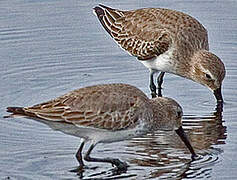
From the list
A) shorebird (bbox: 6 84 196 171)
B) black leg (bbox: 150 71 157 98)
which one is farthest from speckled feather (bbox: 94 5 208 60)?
shorebird (bbox: 6 84 196 171)

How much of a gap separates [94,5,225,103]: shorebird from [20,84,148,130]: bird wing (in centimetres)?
247

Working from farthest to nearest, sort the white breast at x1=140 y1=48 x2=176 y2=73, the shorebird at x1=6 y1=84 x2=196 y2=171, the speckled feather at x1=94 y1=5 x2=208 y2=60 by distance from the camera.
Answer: the speckled feather at x1=94 y1=5 x2=208 y2=60, the white breast at x1=140 y1=48 x2=176 y2=73, the shorebird at x1=6 y1=84 x2=196 y2=171

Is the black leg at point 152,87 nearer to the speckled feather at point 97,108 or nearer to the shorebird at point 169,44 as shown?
the shorebird at point 169,44

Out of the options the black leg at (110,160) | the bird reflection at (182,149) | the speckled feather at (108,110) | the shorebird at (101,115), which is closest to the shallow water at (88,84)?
the bird reflection at (182,149)

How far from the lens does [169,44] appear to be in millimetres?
14781

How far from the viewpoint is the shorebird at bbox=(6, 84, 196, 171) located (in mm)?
11391

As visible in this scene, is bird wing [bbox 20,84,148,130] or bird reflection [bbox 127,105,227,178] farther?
bird reflection [bbox 127,105,227,178]

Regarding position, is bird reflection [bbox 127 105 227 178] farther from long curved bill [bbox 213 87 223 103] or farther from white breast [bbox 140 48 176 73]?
white breast [bbox 140 48 176 73]

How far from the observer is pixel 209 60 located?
14.1 metres

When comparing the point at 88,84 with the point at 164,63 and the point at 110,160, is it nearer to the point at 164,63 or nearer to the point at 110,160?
the point at 164,63

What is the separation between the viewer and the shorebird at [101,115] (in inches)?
448

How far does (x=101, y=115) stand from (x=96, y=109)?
0.36ft

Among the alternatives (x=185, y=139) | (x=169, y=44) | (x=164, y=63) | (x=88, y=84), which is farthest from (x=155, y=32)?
(x=185, y=139)

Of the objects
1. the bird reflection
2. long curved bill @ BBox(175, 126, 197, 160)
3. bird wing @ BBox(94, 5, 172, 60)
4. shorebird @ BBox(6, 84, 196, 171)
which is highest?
bird wing @ BBox(94, 5, 172, 60)
